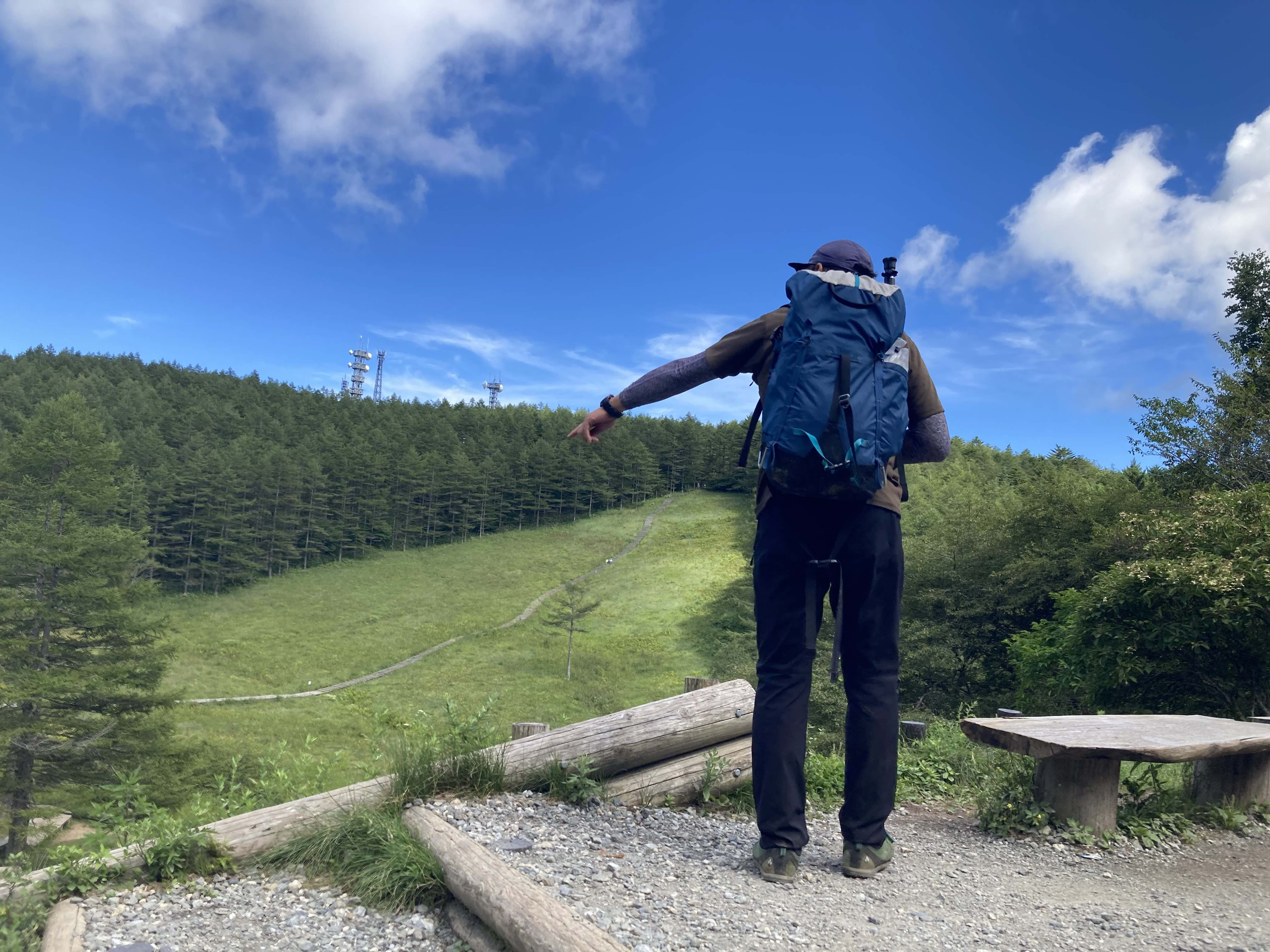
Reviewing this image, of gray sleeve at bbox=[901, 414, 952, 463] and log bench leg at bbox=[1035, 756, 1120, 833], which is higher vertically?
gray sleeve at bbox=[901, 414, 952, 463]

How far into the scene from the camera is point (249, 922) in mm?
3279

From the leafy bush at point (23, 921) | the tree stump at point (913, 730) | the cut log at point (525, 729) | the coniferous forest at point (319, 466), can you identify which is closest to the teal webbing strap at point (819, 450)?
the cut log at point (525, 729)

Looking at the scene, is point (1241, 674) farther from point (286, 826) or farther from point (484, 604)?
point (484, 604)

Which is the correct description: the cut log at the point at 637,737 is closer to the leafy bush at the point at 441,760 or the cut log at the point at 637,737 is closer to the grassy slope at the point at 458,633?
the leafy bush at the point at 441,760

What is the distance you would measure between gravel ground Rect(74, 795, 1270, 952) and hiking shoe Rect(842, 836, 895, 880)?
2.3 inches

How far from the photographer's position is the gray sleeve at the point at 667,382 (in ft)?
12.1

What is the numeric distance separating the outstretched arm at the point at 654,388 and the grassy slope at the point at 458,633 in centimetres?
2202

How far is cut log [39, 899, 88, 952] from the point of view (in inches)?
116

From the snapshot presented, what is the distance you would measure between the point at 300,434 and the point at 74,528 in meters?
76.3

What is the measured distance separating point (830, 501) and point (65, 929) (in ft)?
11.8

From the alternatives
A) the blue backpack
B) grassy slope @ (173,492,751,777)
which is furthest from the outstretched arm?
grassy slope @ (173,492,751,777)

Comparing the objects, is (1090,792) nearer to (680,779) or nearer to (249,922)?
(680,779)

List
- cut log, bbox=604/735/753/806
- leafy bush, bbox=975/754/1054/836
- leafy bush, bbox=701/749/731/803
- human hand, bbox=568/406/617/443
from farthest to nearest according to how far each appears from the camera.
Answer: leafy bush, bbox=701/749/731/803, cut log, bbox=604/735/753/806, leafy bush, bbox=975/754/1054/836, human hand, bbox=568/406/617/443

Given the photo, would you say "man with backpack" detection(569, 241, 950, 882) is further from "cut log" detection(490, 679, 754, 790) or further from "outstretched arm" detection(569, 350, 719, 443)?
"cut log" detection(490, 679, 754, 790)
